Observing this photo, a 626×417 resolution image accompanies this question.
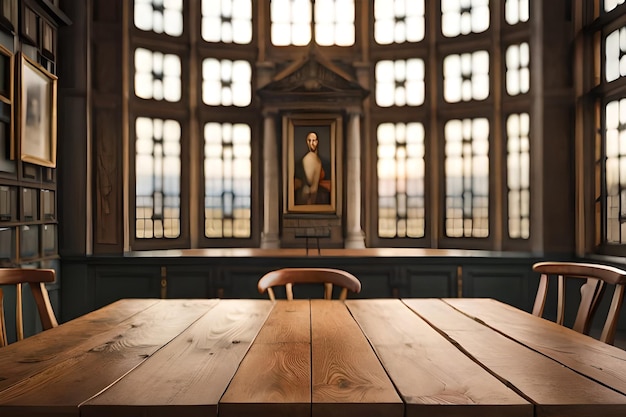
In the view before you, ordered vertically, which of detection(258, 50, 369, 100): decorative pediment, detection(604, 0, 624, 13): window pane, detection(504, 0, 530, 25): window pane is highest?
detection(504, 0, 530, 25): window pane

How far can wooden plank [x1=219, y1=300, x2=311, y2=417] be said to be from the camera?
108 centimetres

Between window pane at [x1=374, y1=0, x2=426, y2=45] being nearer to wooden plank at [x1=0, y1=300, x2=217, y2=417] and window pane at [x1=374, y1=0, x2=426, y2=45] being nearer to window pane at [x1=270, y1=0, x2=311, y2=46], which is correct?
window pane at [x1=270, y1=0, x2=311, y2=46]

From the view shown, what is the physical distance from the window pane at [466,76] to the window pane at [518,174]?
48 cm

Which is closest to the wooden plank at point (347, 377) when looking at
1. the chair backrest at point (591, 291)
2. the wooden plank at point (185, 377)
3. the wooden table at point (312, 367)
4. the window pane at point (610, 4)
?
the wooden table at point (312, 367)

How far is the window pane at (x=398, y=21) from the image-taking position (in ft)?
19.1

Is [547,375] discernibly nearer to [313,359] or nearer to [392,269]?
[313,359]

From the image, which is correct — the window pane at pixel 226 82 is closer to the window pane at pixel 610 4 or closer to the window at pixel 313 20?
the window at pixel 313 20

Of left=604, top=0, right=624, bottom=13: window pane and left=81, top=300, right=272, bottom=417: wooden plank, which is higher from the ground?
left=604, top=0, right=624, bottom=13: window pane

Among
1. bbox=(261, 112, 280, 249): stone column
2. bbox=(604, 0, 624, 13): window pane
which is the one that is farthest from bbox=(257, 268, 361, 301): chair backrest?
bbox=(604, 0, 624, 13): window pane

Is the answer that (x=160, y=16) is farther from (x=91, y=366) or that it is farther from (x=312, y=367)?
(x=312, y=367)

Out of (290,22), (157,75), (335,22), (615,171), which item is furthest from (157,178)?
(615,171)

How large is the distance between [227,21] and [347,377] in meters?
5.32

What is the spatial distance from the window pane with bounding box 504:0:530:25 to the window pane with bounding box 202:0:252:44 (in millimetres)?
2678

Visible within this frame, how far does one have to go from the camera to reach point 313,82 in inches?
213
